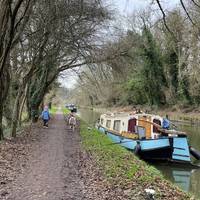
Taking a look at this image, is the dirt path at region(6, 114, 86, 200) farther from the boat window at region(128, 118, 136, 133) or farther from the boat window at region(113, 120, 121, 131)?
the boat window at region(113, 120, 121, 131)

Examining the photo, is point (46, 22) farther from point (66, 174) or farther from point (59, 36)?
point (66, 174)

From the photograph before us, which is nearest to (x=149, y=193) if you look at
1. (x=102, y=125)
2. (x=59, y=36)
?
(x=59, y=36)

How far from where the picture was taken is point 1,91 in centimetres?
2028

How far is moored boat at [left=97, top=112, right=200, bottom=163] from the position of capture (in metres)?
25.1

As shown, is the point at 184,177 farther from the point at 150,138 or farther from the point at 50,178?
the point at 50,178

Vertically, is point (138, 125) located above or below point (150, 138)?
above

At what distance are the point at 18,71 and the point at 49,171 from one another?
1718 centimetres

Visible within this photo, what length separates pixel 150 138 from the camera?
88.1 ft

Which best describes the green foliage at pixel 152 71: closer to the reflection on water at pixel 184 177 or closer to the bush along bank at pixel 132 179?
the reflection on water at pixel 184 177

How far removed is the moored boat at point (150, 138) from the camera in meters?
25.1

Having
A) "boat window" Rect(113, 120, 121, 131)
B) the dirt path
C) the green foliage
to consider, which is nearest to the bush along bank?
the dirt path

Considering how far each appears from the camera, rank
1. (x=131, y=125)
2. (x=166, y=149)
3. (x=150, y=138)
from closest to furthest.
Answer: (x=166, y=149), (x=150, y=138), (x=131, y=125)

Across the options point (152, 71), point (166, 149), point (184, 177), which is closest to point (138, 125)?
point (166, 149)

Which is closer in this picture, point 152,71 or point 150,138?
point 150,138
